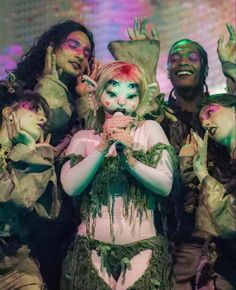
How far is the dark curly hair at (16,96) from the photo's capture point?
1757 millimetres

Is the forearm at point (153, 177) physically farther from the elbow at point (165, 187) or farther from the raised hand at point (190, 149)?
the raised hand at point (190, 149)

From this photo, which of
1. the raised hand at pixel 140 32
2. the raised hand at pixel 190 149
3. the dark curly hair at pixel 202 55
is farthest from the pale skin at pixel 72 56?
the raised hand at pixel 190 149

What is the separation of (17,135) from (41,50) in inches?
13.9

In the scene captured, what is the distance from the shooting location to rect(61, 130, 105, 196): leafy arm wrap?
154 centimetres

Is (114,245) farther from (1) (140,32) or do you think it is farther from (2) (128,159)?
(1) (140,32)

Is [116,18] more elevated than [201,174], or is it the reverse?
[116,18]

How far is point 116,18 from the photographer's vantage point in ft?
6.59

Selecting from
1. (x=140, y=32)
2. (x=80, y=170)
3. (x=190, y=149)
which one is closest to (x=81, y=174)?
(x=80, y=170)

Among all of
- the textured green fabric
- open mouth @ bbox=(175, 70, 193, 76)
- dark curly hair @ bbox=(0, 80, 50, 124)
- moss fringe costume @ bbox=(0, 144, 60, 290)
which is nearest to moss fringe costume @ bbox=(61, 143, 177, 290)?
the textured green fabric

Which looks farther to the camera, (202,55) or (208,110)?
(202,55)

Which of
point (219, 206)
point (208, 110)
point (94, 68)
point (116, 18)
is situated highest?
point (116, 18)

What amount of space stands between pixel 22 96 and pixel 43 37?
252mm

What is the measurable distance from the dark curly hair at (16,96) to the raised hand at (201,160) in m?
0.39

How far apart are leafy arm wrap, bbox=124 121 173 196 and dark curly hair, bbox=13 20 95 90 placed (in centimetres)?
41
